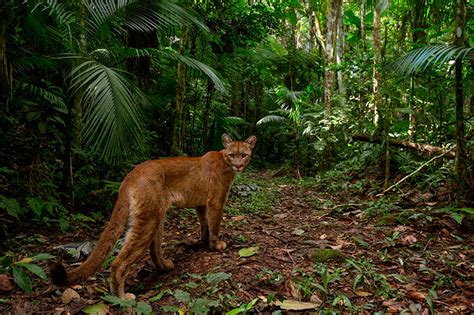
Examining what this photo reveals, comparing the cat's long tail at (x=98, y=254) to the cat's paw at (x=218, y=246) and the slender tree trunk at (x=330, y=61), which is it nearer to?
the cat's paw at (x=218, y=246)

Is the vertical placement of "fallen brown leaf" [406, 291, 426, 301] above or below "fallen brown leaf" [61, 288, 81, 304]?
below

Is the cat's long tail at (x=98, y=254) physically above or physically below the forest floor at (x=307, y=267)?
above

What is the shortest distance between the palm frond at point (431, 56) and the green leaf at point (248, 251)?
3.07 metres

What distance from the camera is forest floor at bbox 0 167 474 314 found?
2.96m

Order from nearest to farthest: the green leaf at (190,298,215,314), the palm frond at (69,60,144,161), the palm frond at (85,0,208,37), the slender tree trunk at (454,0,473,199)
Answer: the green leaf at (190,298,215,314) → the palm frond at (69,60,144,161) → the slender tree trunk at (454,0,473,199) → the palm frond at (85,0,208,37)

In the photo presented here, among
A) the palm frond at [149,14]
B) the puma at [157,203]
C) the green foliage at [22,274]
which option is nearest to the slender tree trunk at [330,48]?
the palm frond at [149,14]

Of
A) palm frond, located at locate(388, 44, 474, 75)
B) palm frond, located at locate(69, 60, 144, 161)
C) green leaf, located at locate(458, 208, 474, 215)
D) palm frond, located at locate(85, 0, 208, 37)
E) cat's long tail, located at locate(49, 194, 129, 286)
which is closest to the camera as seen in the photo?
cat's long tail, located at locate(49, 194, 129, 286)

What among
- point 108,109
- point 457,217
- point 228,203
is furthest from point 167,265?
point 457,217

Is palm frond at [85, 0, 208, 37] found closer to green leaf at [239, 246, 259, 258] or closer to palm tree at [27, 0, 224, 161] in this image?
palm tree at [27, 0, 224, 161]

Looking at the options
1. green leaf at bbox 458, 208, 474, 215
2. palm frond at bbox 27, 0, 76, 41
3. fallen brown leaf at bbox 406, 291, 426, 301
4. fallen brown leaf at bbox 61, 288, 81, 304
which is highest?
palm frond at bbox 27, 0, 76, 41

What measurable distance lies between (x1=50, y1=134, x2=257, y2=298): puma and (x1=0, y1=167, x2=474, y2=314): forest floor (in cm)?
28

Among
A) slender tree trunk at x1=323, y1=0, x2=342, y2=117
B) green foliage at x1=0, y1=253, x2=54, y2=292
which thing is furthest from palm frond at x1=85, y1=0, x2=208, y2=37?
slender tree trunk at x1=323, y1=0, x2=342, y2=117

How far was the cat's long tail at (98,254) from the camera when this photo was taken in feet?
8.72

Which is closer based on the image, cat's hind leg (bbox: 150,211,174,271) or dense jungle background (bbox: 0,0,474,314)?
dense jungle background (bbox: 0,0,474,314)
